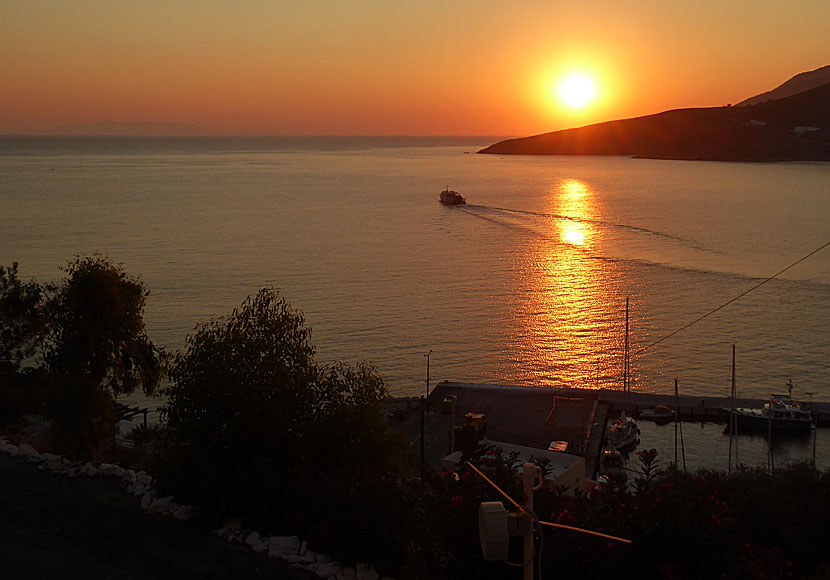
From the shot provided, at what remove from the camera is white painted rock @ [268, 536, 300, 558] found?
8172 millimetres

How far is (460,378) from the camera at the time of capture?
33844mm

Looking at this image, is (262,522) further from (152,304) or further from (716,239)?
(716,239)

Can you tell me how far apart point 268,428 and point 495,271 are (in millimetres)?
45841

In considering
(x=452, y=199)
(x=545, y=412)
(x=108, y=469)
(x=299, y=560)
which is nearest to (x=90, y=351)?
(x=108, y=469)

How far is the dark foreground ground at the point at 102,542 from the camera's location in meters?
7.94

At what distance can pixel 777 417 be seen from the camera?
29391 mm

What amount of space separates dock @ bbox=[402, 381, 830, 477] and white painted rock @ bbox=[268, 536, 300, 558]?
1659 cm

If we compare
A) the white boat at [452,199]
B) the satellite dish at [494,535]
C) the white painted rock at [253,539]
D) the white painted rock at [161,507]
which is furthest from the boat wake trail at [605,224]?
the satellite dish at [494,535]

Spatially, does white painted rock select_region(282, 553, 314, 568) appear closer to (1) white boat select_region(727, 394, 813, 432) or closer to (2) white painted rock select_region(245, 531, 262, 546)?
(2) white painted rock select_region(245, 531, 262, 546)

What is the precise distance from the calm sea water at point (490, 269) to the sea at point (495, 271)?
0.16m

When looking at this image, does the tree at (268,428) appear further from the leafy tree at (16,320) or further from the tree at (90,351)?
the leafy tree at (16,320)

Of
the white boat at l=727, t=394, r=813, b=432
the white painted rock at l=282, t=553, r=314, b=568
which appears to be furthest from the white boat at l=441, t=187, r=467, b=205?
the white painted rock at l=282, t=553, r=314, b=568

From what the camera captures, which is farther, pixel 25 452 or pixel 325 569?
pixel 25 452

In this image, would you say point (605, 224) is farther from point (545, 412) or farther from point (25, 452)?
point (25, 452)
